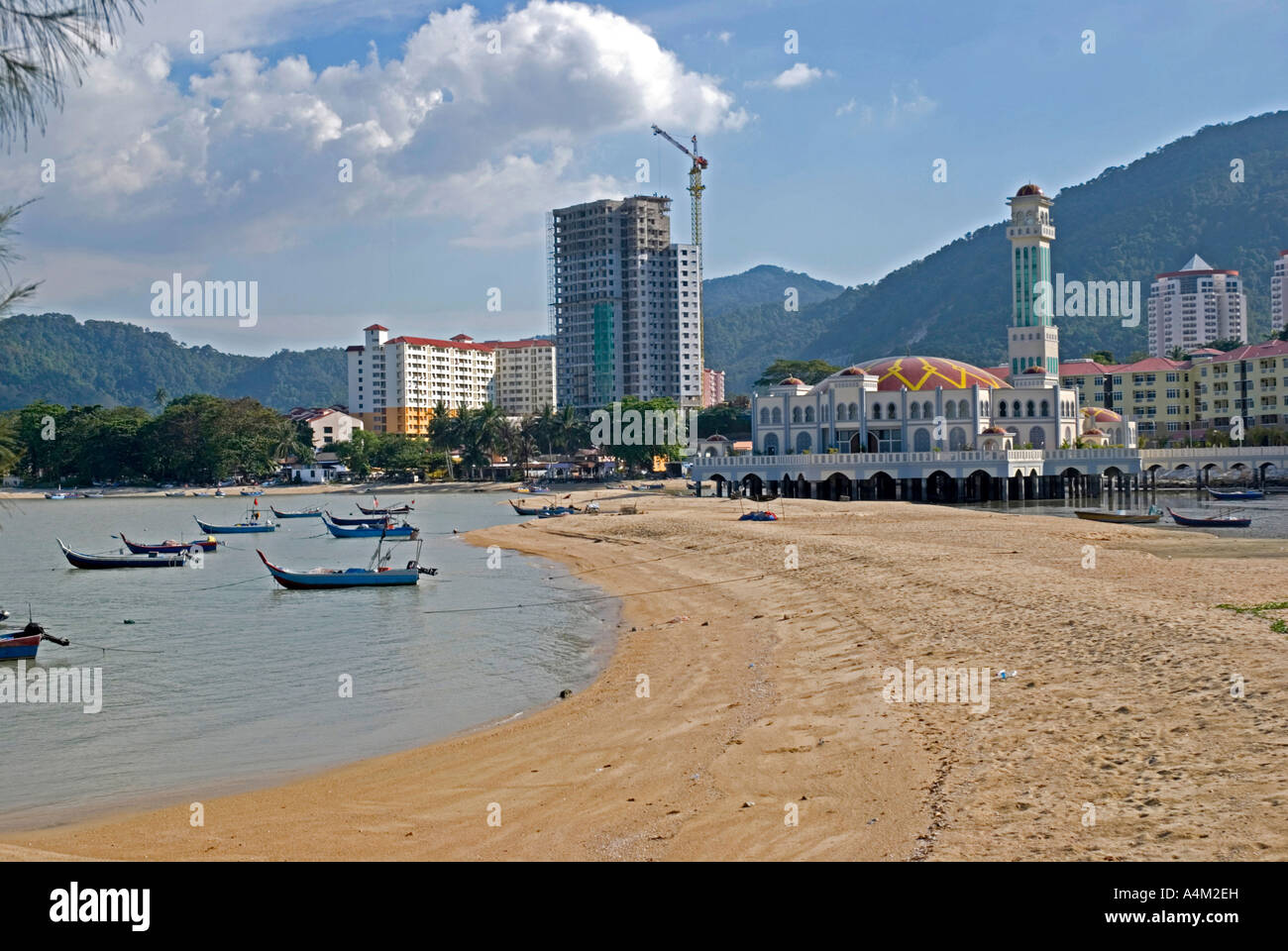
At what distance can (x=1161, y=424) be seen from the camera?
435ft

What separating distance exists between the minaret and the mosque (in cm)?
1863

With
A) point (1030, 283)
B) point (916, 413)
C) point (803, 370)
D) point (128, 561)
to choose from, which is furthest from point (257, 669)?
point (803, 370)

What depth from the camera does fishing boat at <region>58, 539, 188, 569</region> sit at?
49812 millimetres

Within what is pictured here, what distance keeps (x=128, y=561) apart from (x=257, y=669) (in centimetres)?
2907

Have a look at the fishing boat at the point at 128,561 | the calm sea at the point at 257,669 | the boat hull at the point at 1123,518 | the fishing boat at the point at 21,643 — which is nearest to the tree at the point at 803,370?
the boat hull at the point at 1123,518

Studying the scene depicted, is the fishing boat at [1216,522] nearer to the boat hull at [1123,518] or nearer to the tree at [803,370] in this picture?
the boat hull at [1123,518]

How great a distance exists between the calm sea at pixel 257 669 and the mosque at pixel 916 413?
48397 millimetres

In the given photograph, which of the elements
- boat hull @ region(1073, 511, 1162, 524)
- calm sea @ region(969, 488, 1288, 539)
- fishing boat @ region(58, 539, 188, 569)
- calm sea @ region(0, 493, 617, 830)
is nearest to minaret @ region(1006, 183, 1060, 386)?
calm sea @ region(969, 488, 1288, 539)

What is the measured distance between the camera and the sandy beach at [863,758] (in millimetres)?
10594

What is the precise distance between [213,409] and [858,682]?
152 meters

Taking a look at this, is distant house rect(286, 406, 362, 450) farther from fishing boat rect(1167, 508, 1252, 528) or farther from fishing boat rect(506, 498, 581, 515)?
fishing boat rect(1167, 508, 1252, 528)
